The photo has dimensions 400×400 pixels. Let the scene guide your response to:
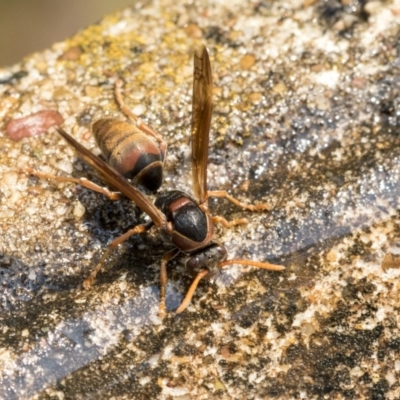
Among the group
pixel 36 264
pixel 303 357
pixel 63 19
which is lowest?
pixel 303 357

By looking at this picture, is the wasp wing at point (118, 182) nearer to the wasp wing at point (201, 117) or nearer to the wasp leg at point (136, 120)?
the wasp wing at point (201, 117)

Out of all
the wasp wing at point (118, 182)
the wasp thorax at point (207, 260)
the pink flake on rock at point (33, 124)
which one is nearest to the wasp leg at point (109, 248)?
the wasp wing at point (118, 182)

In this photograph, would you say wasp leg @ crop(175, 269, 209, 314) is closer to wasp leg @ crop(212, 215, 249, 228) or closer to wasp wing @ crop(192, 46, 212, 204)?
wasp leg @ crop(212, 215, 249, 228)

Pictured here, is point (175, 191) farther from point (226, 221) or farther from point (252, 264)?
point (252, 264)

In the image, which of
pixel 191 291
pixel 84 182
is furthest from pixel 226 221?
pixel 84 182

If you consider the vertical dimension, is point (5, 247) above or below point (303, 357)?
above

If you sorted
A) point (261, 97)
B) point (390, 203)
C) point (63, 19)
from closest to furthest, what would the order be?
point (390, 203)
point (261, 97)
point (63, 19)

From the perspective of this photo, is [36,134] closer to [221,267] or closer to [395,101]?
[221,267]

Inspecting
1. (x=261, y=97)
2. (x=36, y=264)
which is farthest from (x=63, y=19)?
(x=36, y=264)
